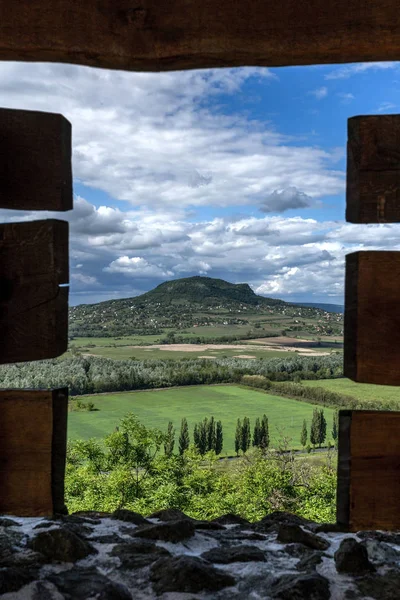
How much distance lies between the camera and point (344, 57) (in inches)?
100

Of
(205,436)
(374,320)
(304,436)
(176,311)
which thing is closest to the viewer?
(374,320)

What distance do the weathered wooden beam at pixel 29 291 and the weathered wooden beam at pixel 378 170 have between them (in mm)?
1464

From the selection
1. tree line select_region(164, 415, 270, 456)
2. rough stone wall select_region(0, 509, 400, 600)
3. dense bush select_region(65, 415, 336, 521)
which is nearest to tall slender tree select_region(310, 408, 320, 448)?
tree line select_region(164, 415, 270, 456)

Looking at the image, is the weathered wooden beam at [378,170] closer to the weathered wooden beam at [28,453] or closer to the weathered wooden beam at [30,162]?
the weathered wooden beam at [30,162]

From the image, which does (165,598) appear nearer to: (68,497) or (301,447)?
(68,497)

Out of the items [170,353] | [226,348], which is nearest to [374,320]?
[226,348]

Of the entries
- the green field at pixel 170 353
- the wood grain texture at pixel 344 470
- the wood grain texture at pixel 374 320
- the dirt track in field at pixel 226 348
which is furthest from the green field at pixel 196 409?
the wood grain texture at pixel 374 320

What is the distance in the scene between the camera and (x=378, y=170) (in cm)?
244

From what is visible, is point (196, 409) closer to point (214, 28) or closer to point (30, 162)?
point (30, 162)

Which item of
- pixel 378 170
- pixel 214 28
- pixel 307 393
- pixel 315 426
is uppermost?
pixel 214 28

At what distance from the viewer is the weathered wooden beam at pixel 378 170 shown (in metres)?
2.44

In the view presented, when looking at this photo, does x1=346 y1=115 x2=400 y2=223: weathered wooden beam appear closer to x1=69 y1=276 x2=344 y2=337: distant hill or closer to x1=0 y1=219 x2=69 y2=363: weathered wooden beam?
x1=0 y1=219 x2=69 y2=363: weathered wooden beam

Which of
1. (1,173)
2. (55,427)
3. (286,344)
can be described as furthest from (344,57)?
(286,344)

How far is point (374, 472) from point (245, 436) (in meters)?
61.6
